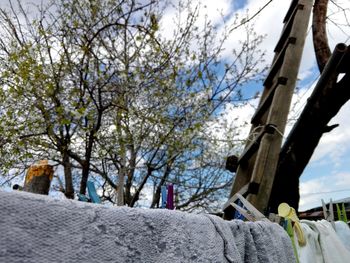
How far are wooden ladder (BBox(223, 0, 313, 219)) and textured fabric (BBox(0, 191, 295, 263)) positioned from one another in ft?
2.47

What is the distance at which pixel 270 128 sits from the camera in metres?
1.51

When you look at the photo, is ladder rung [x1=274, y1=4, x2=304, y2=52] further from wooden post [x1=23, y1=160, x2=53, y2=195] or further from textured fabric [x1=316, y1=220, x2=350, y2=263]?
wooden post [x1=23, y1=160, x2=53, y2=195]

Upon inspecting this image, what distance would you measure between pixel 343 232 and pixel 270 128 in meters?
0.60

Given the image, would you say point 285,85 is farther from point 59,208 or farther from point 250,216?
point 59,208

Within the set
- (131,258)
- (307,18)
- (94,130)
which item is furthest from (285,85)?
(94,130)

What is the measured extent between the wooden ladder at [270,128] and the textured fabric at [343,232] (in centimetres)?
36

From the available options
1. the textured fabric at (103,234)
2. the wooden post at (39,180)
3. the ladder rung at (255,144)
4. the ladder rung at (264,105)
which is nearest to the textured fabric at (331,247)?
the textured fabric at (103,234)

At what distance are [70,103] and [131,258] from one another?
2673 millimetres

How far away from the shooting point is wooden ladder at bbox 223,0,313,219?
4.56 feet

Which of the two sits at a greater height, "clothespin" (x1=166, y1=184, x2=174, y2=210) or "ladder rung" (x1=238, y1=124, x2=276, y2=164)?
"ladder rung" (x1=238, y1=124, x2=276, y2=164)

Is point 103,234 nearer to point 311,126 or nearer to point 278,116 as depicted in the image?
point 278,116

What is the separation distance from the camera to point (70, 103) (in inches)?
117

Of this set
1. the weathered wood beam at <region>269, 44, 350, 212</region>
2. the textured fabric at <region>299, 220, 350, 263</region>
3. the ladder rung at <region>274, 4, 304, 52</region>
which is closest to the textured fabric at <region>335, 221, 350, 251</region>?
the textured fabric at <region>299, 220, 350, 263</region>

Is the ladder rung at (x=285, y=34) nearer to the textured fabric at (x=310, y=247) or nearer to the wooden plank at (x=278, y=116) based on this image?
the wooden plank at (x=278, y=116)
